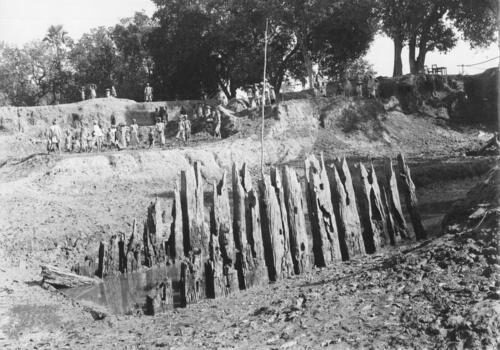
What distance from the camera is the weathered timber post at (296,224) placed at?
11.6 metres

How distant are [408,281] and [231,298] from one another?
351 centimetres

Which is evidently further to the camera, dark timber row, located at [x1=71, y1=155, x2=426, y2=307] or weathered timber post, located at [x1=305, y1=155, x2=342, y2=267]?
weathered timber post, located at [x1=305, y1=155, x2=342, y2=267]

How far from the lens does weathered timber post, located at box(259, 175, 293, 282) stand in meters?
11.4

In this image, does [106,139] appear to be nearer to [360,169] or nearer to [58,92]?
[360,169]

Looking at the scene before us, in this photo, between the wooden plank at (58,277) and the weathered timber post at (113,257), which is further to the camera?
the weathered timber post at (113,257)

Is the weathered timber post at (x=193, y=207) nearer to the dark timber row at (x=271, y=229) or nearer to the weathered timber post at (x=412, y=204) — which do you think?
the dark timber row at (x=271, y=229)

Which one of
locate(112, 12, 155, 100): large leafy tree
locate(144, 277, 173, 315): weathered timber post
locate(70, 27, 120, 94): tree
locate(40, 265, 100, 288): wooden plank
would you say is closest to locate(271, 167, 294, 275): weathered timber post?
locate(144, 277, 173, 315): weathered timber post

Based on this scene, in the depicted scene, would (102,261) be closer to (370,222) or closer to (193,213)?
(193,213)

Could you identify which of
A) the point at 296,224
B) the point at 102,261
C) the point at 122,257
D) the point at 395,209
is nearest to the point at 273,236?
the point at 296,224

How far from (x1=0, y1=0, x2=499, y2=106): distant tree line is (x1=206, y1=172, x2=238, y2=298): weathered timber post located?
24.3 meters

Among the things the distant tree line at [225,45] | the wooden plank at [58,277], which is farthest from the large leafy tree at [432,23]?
the wooden plank at [58,277]

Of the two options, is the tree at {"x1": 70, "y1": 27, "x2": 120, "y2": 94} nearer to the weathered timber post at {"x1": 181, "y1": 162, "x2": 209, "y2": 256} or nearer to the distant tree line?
the distant tree line

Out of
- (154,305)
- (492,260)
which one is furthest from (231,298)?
(492,260)

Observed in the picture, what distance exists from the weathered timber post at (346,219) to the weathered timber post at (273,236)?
1.47 metres
